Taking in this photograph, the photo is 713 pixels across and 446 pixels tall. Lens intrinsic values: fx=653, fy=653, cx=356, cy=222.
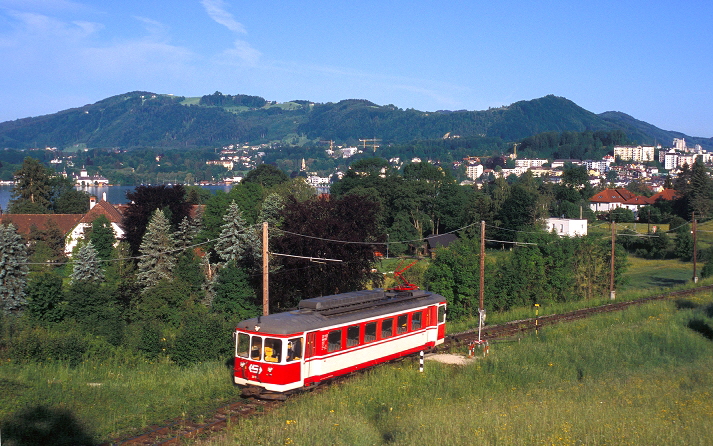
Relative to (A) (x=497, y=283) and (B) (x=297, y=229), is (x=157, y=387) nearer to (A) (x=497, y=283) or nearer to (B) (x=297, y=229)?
(B) (x=297, y=229)

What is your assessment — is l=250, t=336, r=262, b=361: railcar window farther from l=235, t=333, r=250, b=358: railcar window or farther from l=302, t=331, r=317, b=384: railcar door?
l=302, t=331, r=317, b=384: railcar door

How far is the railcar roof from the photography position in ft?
56.5

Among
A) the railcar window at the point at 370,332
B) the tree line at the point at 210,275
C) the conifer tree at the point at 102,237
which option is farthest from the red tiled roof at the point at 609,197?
the railcar window at the point at 370,332

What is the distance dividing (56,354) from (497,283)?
25.3 metres

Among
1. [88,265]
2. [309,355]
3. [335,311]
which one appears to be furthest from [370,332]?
[88,265]

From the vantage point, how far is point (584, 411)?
15.0 meters

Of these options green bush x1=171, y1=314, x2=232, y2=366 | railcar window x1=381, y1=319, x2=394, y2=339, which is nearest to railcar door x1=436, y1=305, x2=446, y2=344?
railcar window x1=381, y1=319, x2=394, y2=339

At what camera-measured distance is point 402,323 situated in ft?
69.8

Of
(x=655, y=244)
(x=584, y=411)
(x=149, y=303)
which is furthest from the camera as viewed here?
(x=655, y=244)

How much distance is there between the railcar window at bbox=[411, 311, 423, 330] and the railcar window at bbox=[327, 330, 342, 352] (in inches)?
160

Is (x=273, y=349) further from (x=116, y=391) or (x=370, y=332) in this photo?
(x=116, y=391)

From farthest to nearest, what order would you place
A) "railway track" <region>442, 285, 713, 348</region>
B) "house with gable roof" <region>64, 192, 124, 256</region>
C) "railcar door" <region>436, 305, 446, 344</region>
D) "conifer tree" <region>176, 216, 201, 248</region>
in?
"house with gable roof" <region>64, 192, 124, 256</region>, "conifer tree" <region>176, 216, 201, 248</region>, "railway track" <region>442, 285, 713, 348</region>, "railcar door" <region>436, 305, 446, 344</region>

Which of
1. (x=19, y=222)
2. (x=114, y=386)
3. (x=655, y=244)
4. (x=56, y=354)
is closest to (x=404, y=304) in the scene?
(x=114, y=386)

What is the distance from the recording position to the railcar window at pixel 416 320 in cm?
2184
